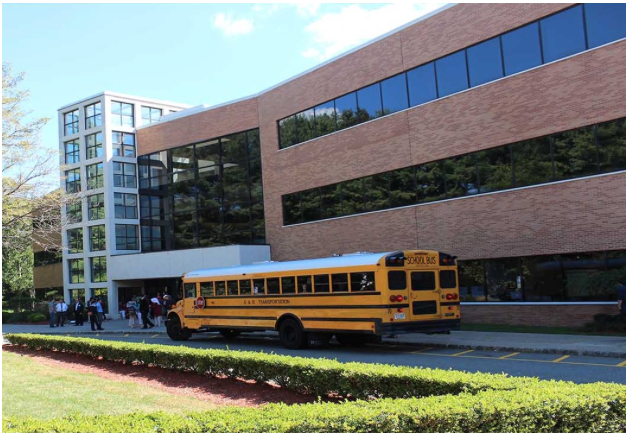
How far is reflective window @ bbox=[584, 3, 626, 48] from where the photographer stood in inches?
701

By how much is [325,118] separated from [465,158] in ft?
25.6

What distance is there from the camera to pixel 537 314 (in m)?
20.1

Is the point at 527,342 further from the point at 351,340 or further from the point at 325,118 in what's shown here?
the point at 325,118

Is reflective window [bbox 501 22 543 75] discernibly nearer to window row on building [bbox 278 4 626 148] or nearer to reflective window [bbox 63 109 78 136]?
window row on building [bbox 278 4 626 148]

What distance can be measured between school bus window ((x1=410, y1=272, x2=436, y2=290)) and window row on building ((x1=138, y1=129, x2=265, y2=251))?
53.7ft

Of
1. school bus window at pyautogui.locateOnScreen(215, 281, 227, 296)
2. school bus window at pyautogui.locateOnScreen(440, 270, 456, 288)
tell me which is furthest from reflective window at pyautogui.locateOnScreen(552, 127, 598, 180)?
school bus window at pyautogui.locateOnScreen(215, 281, 227, 296)

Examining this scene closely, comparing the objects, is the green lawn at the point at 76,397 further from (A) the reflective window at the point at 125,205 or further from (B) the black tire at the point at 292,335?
(A) the reflective window at the point at 125,205

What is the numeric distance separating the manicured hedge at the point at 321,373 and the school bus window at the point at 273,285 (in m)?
4.69

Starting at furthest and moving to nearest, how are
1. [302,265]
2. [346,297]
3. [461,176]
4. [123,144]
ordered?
[123,144]
[461,176]
[302,265]
[346,297]

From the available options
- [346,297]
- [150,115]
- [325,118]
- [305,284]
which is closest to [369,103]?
[325,118]

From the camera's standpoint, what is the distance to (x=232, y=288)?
19.3 meters

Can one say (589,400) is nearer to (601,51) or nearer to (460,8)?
(601,51)

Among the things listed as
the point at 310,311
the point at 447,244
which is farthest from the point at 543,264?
the point at 310,311

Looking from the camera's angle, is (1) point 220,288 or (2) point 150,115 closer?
(1) point 220,288
